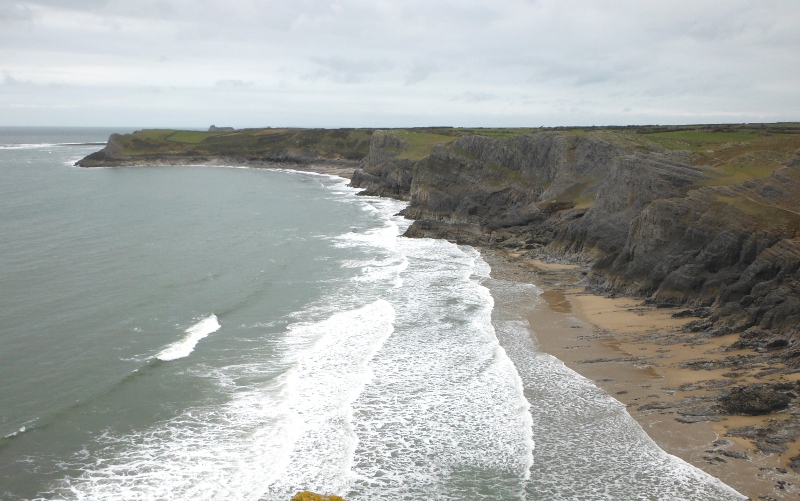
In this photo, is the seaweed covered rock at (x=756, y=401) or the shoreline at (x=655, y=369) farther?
the seaweed covered rock at (x=756, y=401)

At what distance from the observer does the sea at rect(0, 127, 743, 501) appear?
616 inches

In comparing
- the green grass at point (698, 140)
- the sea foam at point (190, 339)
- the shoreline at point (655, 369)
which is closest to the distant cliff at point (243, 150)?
the green grass at point (698, 140)

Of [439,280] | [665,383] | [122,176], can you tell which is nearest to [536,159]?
[439,280]

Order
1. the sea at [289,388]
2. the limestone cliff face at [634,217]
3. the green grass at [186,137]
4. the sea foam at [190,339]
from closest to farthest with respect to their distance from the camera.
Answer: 1. the sea at [289,388]
2. the sea foam at [190,339]
3. the limestone cliff face at [634,217]
4. the green grass at [186,137]

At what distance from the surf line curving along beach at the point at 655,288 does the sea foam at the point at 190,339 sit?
9.4 inches

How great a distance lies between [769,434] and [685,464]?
9.03 feet

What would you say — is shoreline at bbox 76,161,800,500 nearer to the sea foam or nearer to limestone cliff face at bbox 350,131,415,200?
the sea foam

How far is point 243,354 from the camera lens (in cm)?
2398

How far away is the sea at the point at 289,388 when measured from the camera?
51.4 ft

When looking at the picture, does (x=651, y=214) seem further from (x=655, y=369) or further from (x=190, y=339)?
(x=190, y=339)

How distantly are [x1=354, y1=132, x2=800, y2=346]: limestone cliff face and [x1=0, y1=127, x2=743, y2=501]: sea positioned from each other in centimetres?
657

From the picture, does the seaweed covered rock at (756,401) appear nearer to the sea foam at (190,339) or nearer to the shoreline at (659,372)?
the shoreline at (659,372)

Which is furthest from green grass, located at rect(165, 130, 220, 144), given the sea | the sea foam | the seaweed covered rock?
the seaweed covered rock

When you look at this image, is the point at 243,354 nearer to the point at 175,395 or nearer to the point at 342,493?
the point at 175,395
